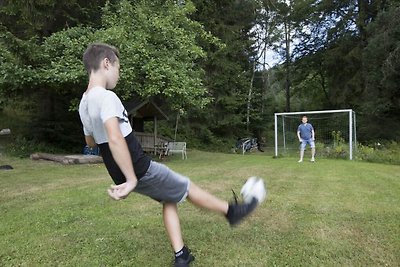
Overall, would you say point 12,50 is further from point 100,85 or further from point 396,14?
point 396,14

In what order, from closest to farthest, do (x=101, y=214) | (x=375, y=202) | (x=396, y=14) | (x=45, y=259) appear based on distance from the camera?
(x=45, y=259) → (x=101, y=214) → (x=375, y=202) → (x=396, y=14)

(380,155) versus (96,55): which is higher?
(96,55)

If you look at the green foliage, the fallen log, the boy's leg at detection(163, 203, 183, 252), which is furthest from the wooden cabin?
the boy's leg at detection(163, 203, 183, 252)

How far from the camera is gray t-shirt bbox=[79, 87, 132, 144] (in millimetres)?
2562

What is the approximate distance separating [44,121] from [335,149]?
1226cm

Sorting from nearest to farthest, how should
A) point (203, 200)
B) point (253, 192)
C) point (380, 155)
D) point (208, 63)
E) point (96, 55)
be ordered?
1. point (96, 55)
2. point (203, 200)
3. point (253, 192)
4. point (380, 155)
5. point (208, 63)

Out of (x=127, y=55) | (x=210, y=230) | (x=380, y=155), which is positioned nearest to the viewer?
(x=210, y=230)

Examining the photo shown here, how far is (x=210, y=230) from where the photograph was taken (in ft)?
13.5

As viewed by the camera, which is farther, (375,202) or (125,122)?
(375,202)

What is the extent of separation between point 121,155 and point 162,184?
0.46m

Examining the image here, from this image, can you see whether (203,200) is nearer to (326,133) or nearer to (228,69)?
(326,133)

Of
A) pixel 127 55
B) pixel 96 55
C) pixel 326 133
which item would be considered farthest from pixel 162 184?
pixel 326 133

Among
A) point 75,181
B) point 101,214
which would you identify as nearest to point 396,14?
point 75,181

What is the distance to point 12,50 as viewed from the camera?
12.2 m
